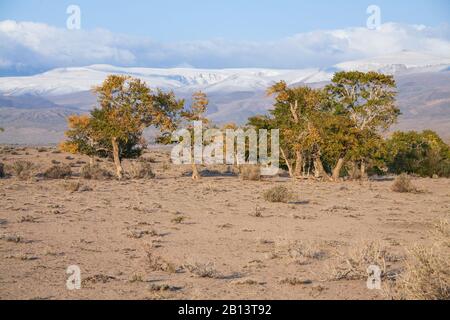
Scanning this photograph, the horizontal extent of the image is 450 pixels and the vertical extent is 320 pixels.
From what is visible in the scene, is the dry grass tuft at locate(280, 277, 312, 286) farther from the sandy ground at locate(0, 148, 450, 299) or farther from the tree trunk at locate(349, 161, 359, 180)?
the tree trunk at locate(349, 161, 359, 180)

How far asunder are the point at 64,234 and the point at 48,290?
20.2 feet

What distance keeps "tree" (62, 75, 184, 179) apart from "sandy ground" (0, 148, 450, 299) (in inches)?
279

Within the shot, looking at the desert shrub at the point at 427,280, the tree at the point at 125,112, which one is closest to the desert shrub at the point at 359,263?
the desert shrub at the point at 427,280

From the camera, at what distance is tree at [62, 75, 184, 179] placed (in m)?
37.0

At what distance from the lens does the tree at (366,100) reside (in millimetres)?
35875

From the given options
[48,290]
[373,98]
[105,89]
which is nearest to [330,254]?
[48,290]

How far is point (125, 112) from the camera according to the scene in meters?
37.2

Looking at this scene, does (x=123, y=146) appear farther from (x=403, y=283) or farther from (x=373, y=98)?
(x=403, y=283)

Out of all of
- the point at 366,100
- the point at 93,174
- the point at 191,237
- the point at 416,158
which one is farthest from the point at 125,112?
the point at 416,158

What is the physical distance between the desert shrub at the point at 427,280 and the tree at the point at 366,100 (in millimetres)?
26856

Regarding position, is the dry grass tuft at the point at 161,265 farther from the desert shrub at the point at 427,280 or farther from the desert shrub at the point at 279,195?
the desert shrub at the point at 279,195

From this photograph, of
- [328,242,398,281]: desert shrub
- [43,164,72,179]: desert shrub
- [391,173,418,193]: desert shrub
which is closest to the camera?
[328,242,398,281]: desert shrub

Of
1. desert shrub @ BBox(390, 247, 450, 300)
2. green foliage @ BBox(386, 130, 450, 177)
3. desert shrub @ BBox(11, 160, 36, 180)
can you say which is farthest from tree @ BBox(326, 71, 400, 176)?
desert shrub @ BBox(390, 247, 450, 300)

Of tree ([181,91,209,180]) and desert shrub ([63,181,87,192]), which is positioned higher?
tree ([181,91,209,180])
